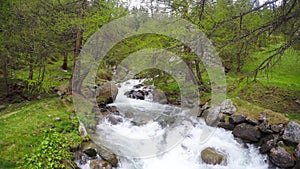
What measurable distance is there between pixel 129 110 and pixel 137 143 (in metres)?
3.21

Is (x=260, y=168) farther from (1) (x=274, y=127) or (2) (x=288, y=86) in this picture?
(2) (x=288, y=86)

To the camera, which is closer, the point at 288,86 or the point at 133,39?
the point at 288,86

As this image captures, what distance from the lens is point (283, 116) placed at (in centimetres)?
760

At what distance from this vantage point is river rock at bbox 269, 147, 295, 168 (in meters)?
6.01

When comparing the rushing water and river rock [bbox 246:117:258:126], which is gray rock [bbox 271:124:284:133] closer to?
river rock [bbox 246:117:258:126]

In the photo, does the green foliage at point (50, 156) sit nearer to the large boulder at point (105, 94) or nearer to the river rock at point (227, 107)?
the large boulder at point (105, 94)

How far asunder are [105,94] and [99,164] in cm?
625

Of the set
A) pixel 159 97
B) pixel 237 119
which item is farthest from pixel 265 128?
pixel 159 97

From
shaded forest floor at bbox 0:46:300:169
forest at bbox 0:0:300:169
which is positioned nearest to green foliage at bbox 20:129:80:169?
forest at bbox 0:0:300:169

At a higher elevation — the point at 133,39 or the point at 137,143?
the point at 133,39

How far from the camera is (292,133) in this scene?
657 centimetres

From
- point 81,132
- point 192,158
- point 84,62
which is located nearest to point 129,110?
point 84,62

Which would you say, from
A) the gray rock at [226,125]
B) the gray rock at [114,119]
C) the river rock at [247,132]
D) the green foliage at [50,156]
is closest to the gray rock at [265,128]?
the river rock at [247,132]

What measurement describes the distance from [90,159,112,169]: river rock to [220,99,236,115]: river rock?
516 centimetres
